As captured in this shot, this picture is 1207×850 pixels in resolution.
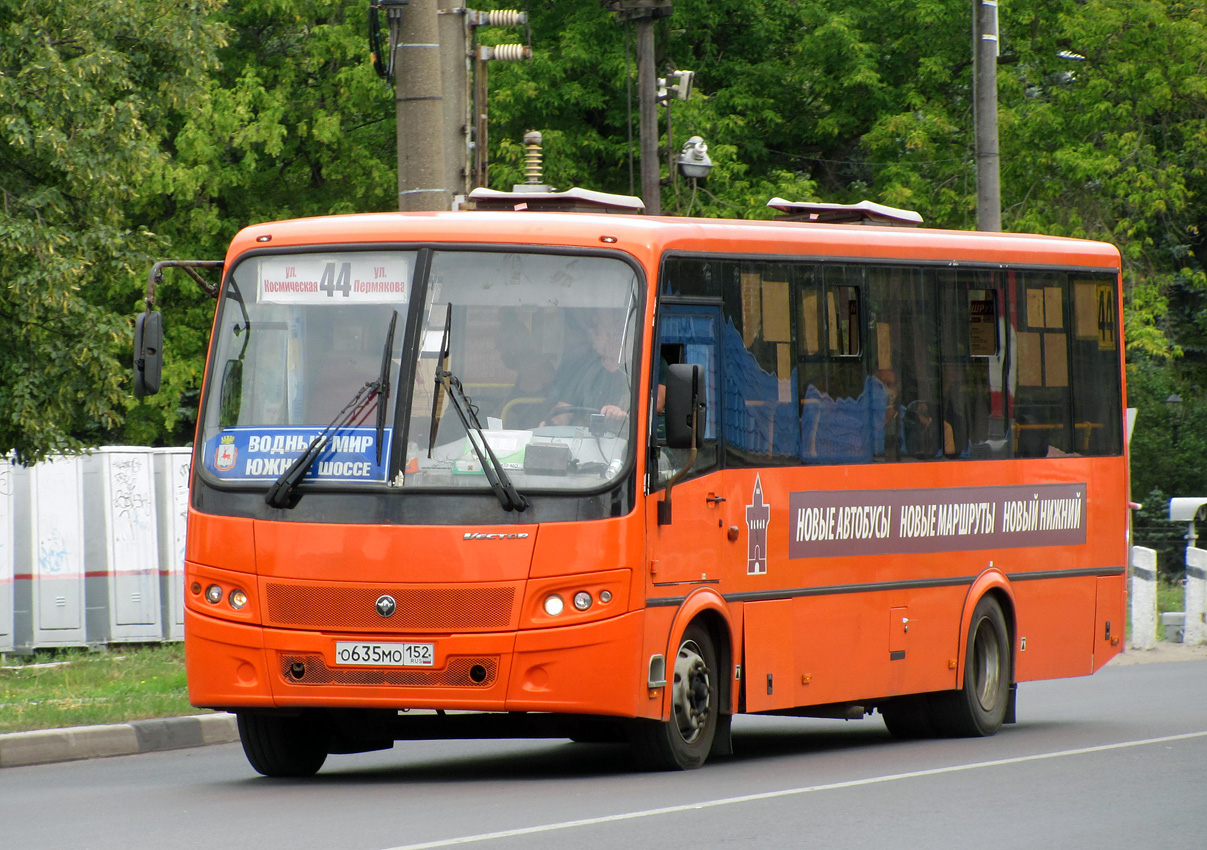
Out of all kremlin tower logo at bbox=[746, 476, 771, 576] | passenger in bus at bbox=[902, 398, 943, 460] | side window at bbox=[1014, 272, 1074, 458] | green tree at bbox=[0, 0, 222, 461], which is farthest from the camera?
green tree at bbox=[0, 0, 222, 461]

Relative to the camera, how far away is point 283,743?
10.8 meters

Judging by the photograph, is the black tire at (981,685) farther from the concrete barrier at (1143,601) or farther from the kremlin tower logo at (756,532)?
the concrete barrier at (1143,601)

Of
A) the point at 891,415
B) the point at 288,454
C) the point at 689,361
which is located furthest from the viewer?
the point at 891,415

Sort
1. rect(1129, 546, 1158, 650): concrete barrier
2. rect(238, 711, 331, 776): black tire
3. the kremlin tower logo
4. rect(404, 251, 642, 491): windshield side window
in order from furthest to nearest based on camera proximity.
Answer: rect(1129, 546, 1158, 650): concrete barrier → the kremlin tower logo → rect(238, 711, 331, 776): black tire → rect(404, 251, 642, 491): windshield side window

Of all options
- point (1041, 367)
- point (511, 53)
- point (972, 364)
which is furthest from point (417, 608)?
point (511, 53)

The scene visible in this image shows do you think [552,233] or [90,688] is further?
[90,688]

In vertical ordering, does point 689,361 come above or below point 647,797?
above

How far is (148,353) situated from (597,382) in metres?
2.24

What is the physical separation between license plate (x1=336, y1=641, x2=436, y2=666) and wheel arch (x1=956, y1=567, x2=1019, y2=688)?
176 inches

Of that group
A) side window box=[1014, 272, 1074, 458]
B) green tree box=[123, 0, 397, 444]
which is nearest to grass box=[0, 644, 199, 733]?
side window box=[1014, 272, 1074, 458]

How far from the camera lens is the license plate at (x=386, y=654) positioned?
979 cm

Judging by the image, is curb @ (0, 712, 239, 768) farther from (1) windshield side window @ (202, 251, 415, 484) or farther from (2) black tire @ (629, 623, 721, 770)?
(2) black tire @ (629, 623, 721, 770)

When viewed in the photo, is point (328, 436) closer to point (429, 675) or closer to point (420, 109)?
point (429, 675)

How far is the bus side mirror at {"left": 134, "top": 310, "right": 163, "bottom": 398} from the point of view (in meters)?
10.4
